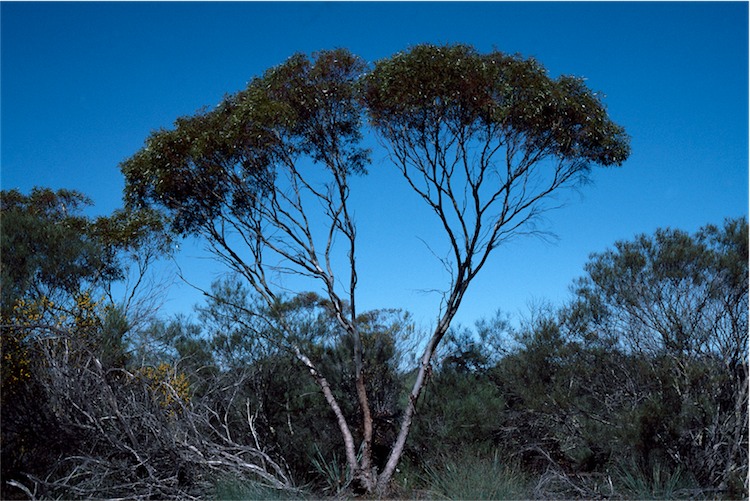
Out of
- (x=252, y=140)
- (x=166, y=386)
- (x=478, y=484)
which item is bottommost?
(x=478, y=484)

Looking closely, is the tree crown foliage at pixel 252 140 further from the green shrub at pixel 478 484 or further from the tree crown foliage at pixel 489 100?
the green shrub at pixel 478 484

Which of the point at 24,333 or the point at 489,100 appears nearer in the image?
the point at 24,333

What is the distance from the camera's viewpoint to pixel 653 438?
326 inches

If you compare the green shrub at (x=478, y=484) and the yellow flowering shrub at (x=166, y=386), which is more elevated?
the yellow flowering shrub at (x=166, y=386)

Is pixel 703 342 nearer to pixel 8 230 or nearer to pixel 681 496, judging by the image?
pixel 681 496

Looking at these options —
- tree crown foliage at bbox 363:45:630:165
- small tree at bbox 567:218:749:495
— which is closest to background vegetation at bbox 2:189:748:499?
small tree at bbox 567:218:749:495

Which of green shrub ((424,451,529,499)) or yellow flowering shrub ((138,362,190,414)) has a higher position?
yellow flowering shrub ((138,362,190,414))

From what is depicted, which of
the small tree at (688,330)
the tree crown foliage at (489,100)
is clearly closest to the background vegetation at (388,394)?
the small tree at (688,330)

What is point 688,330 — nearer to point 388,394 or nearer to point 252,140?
point 388,394

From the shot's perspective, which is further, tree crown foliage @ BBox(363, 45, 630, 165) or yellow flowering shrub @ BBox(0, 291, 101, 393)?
tree crown foliage @ BBox(363, 45, 630, 165)

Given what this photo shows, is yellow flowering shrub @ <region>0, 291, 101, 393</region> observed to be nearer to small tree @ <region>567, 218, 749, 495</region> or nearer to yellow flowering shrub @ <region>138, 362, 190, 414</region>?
yellow flowering shrub @ <region>138, 362, 190, 414</region>

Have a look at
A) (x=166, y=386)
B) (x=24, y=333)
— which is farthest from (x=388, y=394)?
(x=24, y=333)

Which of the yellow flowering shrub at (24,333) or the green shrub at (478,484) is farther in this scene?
the yellow flowering shrub at (24,333)

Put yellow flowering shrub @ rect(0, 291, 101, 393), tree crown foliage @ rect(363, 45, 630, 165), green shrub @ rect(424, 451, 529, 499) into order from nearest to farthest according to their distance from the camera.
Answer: green shrub @ rect(424, 451, 529, 499), yellow flowering shrub @ rect(0, 291, 101, 393), tree crown foliage @ rect(363, 45, 630, 165)
